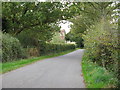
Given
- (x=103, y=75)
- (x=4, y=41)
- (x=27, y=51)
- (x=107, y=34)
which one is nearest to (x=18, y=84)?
(x=103, y=75)

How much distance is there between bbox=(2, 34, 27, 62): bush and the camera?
39.8ft

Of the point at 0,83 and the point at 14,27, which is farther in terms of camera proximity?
the point at 14,27

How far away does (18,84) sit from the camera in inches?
242

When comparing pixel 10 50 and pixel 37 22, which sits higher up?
pixel 37 22

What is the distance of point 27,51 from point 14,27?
387cm

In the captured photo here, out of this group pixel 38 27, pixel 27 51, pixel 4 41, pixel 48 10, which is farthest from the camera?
pixel 38 27

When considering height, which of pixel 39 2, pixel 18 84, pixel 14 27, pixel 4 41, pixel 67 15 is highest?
pixel 39 2

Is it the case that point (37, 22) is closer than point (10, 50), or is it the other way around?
point (10, 50)

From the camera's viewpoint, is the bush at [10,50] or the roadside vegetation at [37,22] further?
the roadside vegetation at [37,22]

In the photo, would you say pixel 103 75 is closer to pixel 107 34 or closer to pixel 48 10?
pixel 107 34

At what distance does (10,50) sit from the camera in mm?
13008

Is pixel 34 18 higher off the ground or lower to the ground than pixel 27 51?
higher

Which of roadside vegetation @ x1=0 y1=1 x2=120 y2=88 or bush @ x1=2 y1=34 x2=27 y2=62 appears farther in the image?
roadside vegetation @ x1=0 y1=1 x2=120 y2=88

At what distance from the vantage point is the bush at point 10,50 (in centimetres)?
1212
